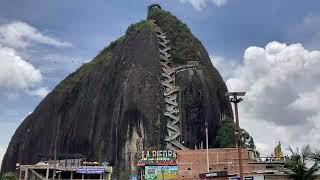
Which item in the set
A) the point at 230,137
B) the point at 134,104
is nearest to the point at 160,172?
the point at 134,104

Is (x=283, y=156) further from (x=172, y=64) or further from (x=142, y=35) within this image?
(x=142, y=35)

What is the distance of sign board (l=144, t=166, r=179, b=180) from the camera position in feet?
289

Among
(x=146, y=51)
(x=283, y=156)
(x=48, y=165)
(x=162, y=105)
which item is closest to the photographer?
(x=283, y=156)

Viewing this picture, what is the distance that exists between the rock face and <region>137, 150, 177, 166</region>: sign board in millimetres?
6786

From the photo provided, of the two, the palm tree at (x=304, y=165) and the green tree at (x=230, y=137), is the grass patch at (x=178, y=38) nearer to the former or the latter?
the green tree at (x=230, y=137)

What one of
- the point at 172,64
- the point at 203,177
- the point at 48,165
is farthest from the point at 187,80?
the point at 203,177

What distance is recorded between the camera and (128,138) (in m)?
101

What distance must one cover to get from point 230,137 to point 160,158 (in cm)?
2146

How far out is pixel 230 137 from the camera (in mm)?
105312

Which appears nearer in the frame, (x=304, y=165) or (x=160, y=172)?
(x=304, y=165)

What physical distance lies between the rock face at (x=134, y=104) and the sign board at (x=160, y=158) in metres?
6.79

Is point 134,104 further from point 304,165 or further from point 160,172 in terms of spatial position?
point 304,165

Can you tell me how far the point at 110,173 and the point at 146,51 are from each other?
3307 centimetres

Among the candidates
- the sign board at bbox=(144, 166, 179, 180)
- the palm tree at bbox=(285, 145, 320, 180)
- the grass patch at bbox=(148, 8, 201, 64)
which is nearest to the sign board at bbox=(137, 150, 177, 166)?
the sign board at bbox=(144, 166, 179, 180)
